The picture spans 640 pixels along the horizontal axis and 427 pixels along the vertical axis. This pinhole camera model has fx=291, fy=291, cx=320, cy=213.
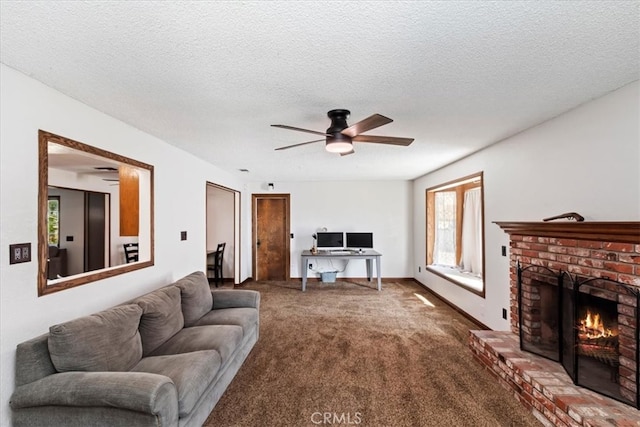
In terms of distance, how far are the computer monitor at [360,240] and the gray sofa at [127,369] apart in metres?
4.14

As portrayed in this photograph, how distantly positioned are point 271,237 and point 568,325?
5.48 metres

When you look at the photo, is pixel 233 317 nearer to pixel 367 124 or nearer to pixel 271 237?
pixel 367 124

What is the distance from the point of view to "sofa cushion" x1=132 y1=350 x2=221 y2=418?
1763 mm

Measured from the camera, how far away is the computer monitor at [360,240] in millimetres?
6422

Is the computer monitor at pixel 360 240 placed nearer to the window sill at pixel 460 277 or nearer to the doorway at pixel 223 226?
the window sill at pixel 460 277

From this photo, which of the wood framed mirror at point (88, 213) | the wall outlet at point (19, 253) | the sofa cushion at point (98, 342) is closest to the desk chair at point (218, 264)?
the wood framed mirror at point (88, 213)

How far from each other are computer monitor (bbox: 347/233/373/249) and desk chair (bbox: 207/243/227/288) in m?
2.78

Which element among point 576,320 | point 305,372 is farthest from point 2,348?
point 576,320

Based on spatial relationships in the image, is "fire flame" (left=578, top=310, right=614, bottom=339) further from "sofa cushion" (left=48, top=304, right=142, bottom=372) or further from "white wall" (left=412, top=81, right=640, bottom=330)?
"sofa cushion" (left=48, top=304, right=142, bottom=372)

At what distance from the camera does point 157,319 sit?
7.82 ft

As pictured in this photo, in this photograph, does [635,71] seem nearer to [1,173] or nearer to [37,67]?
[37,67]

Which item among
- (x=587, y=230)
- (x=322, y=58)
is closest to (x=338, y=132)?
(x=322, y=58)

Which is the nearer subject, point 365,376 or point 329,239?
point 365,376

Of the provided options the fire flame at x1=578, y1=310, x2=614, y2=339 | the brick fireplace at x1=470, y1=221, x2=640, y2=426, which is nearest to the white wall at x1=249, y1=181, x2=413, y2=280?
the brick fireplace at x1=470, y1=221, x2=640, y2=426
